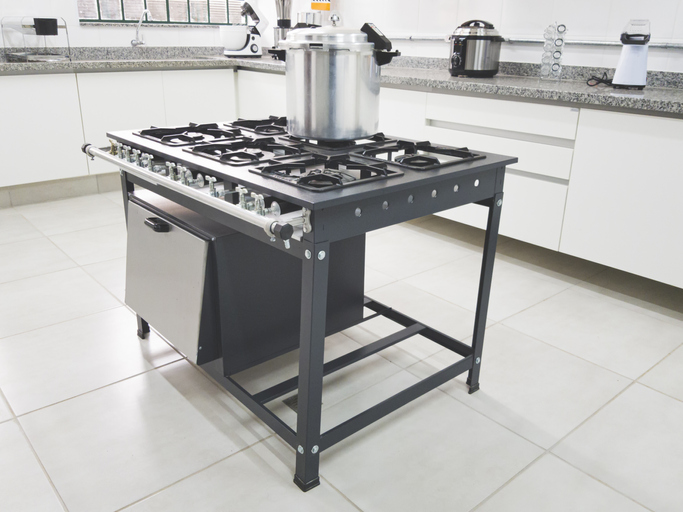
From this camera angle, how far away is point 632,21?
2666 millimetres

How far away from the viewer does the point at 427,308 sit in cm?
245

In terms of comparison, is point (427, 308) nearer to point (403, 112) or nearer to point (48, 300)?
point (403, 112)

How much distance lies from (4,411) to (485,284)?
1545 millimetres

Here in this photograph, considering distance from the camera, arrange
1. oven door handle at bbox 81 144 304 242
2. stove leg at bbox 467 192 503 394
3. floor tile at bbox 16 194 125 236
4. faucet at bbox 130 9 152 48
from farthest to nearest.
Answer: faucet at bbox 130 9 152 48, floor tile at bbox 16 194 125 236, stove leg at bbox 467 192 503 394, oven door handle at bbox 81 144 304 242

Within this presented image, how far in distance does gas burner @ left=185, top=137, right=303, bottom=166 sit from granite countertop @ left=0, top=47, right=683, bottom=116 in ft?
4.75

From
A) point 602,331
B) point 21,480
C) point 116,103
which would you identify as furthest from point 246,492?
point 116,103

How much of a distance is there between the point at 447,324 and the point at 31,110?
296 cm

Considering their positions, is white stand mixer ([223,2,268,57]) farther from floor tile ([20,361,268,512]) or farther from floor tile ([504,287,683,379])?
floor tile ([20,361,268,512])

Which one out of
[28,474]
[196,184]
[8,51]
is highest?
[8,51]

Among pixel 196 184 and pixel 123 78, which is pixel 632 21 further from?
pixel 123 78

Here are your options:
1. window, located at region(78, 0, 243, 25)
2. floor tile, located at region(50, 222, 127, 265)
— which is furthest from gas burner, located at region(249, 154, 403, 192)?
window, located at region(78, 0, 243, 25)

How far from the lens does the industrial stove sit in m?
1.27

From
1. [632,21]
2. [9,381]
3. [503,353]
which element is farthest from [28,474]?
[632,21]

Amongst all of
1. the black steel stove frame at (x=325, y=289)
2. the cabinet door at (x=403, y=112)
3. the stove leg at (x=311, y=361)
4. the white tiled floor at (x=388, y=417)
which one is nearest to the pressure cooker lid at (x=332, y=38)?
the black steel stove frame at (x=325, y=289)
